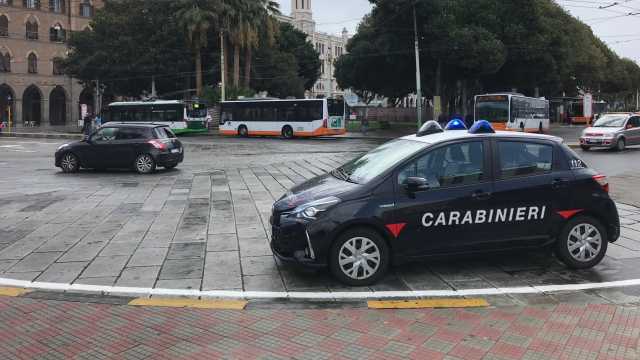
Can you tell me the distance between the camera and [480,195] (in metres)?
6.25

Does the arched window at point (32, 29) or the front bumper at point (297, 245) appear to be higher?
the arched window at point (32, 29)

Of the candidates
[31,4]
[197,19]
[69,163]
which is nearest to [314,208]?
[69,163]

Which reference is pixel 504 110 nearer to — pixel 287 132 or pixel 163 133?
pixel 287 132

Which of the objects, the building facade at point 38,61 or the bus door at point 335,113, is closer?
the bus door at point 335,113

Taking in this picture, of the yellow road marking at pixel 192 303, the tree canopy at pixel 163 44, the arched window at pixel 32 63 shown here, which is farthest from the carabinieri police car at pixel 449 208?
the arched window at pixel 32 63

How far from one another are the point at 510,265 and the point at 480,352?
2.65 meters

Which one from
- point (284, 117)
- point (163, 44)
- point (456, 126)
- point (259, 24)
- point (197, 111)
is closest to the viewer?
point (456, 126)

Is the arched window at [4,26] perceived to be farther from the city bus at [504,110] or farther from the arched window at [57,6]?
the city bus at [504,110]

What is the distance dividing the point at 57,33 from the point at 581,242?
7837 centimetres

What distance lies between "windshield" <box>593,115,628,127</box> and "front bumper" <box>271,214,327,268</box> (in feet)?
75.4

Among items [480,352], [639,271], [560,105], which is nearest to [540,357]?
[480,352]

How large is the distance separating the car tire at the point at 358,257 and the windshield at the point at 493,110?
29.8m

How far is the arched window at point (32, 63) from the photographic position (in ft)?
233

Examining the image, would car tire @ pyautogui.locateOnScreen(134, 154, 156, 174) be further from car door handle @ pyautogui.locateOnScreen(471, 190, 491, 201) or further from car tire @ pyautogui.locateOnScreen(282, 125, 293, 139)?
car tire @ pyautogui.locateOnScreen(282, 125, 293, 139)
